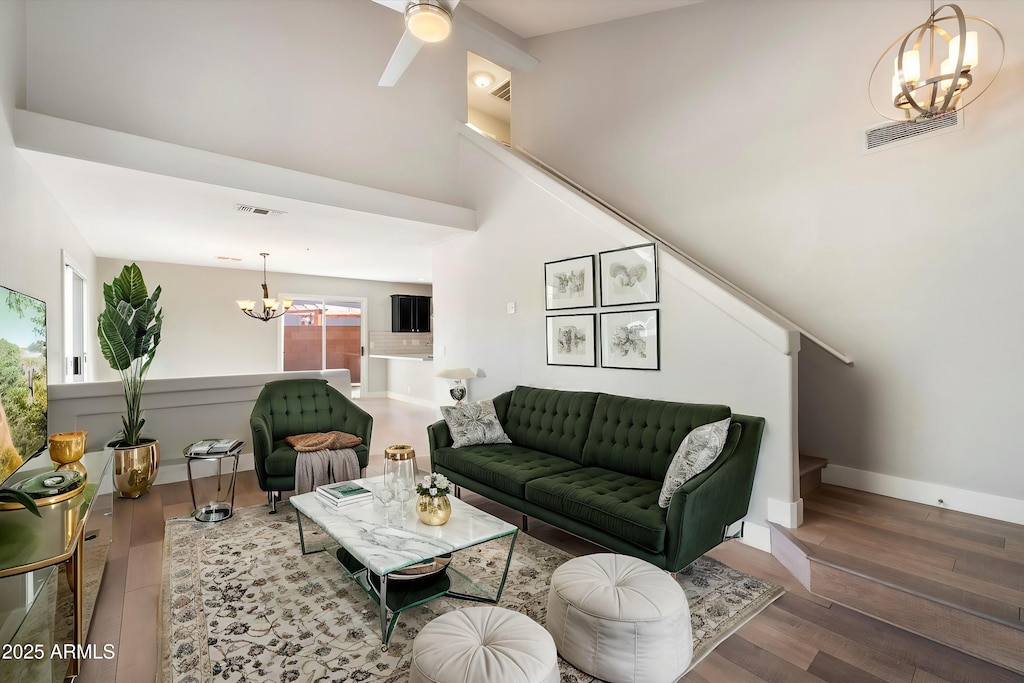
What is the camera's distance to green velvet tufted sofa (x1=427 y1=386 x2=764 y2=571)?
2447mm

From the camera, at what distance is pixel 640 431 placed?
3301 mm

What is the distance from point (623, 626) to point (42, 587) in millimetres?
2161

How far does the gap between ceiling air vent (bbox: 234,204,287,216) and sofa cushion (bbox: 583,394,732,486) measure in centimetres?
351

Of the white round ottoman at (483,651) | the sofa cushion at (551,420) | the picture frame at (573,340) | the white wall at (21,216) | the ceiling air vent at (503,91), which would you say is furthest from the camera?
the ceiling air vent at (503,91)

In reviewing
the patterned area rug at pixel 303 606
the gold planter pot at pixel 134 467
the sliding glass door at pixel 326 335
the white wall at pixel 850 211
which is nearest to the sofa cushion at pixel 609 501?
the patterned area rug at pixel 303 606

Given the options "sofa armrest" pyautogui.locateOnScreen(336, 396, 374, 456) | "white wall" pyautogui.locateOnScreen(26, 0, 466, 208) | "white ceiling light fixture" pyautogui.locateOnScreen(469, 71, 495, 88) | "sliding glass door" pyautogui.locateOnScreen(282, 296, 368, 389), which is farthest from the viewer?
"sliding glass door" pyautogui.locateOnScreen(282, 296, 368, 389)

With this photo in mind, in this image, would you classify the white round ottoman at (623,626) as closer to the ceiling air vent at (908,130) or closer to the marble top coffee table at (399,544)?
the marble top coffee table at (399,544)

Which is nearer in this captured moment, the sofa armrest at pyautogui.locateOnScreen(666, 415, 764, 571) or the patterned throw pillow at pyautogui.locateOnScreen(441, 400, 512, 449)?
the sofa armrest at pyautogui.locateOnScreen(666, 415, 764, 571)

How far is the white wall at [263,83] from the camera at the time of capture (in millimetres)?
3398

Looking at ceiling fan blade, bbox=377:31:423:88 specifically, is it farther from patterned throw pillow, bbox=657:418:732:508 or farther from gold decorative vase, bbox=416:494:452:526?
patterned throw pillow, bbox=657:418:732:508

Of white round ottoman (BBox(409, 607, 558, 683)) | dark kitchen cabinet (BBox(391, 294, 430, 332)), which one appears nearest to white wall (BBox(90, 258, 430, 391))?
dark kitchen cabinet (BBox(391, 294, 430, 332))

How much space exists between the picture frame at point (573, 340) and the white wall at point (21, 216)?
3686 mm

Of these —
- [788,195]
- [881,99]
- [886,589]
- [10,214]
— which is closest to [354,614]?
[886,589]

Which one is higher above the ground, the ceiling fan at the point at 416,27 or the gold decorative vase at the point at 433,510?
the ceiling fan at the point at 416,27
